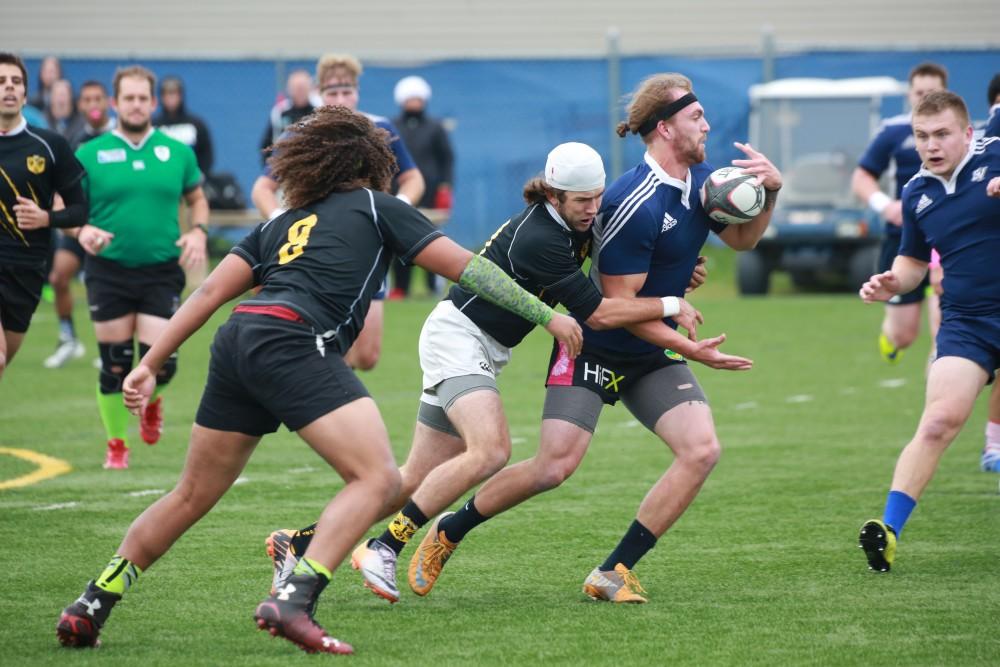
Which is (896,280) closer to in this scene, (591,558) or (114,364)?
(591,558)

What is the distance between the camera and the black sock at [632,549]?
19.9 ft

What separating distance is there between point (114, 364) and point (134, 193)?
43.5 inches

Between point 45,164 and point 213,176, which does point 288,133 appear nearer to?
point 45,164

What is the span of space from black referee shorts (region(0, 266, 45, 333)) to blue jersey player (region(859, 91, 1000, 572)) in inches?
175

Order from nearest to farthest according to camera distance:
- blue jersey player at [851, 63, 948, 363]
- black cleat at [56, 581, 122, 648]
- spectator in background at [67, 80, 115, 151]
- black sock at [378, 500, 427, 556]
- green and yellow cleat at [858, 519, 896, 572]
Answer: black cleat at [56, 581, 122, 648] < black sock at [378, 500, 427, 556] < green and yellow cleat at [858, 519, 896, 572] < blue jersey player at [851, 63, 948, 363] < spectator in background at [67, 80, 115, 151]

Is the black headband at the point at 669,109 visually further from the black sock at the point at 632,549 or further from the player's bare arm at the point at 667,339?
the black sock at the point at 632,549

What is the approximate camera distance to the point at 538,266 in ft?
19.6

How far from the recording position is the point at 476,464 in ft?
19.7

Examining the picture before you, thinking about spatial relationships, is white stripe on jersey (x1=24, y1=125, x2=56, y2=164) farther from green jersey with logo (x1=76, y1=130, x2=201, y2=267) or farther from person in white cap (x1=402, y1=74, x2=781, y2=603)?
person in white cap (x1=402, y1=74, x2=781, y2=603)

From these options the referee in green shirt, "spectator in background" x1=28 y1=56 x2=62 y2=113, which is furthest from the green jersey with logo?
"spectator in background" x1=28 y1=56 x2=62 y2=113

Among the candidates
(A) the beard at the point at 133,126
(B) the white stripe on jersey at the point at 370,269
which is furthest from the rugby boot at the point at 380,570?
(A) the beard at the point at 133,126

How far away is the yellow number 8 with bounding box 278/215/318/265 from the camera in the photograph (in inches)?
207

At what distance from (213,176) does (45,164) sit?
12393 millimetres

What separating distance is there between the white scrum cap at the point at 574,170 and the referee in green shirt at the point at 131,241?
13.4ft
